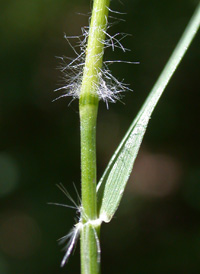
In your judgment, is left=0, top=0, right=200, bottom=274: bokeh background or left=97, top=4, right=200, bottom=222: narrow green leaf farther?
left=0, top=0, right=200, bottom=274: bokeh background

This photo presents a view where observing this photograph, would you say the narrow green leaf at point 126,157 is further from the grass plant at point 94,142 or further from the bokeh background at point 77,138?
the bokeh background at point 77,138

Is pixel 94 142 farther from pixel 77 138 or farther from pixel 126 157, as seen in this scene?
pixel 77 138

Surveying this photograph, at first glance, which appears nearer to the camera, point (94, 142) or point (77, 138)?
point (94, 142)

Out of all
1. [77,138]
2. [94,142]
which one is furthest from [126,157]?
[77,138]

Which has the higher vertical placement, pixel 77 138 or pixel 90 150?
pixel 90 150

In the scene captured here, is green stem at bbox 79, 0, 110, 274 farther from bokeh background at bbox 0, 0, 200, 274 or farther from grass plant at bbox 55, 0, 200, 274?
bokeh background at bbox 0, 0, 200, 274

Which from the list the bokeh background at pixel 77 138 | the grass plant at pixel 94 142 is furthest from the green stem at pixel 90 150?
the bokeh background at pixel 77 138

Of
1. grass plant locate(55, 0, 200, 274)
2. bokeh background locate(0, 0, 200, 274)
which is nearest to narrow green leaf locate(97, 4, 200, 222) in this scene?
grass plant locate(55, 0, 200, 274)
